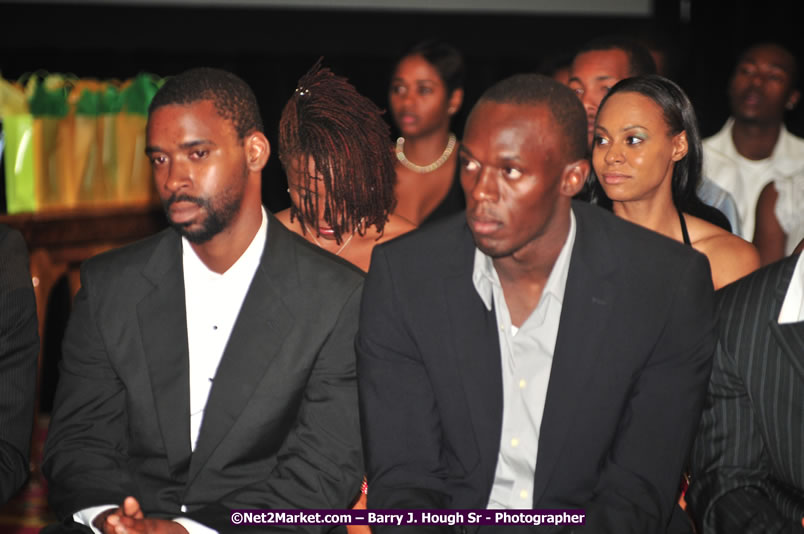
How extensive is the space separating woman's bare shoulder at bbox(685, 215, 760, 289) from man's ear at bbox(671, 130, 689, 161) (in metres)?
0.18

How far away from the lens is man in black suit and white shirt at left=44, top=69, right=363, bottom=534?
6.73ft

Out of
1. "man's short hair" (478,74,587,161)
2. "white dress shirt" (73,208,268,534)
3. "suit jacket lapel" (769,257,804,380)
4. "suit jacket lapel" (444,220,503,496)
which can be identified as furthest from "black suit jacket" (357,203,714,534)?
"white dress shirt" (73,208,268,534)

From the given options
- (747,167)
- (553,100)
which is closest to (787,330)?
(553,100)

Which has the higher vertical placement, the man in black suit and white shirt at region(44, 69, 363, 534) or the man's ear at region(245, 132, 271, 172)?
the man's ear at region(245, 132, 271, 172)

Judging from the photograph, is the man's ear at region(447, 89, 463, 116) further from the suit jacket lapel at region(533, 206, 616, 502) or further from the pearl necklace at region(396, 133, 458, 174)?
the suit jacket lapel at region(533, 206, 616, 502)

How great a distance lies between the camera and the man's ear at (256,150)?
82.7 inches

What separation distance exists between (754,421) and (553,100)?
2.68 ft

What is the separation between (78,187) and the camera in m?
4.45

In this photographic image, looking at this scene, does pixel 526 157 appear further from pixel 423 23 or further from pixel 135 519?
pixel 423 23

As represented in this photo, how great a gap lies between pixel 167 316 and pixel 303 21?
14.0 feet

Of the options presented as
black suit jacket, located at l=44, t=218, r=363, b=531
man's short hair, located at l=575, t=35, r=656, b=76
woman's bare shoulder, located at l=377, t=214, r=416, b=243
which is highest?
man's short hair, located at l=575, t=35, r=656, b=76

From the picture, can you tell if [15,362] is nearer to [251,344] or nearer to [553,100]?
[251,344]

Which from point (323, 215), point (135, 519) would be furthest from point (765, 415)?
point (135, 519)

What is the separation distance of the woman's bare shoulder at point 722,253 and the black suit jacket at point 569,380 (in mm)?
502
